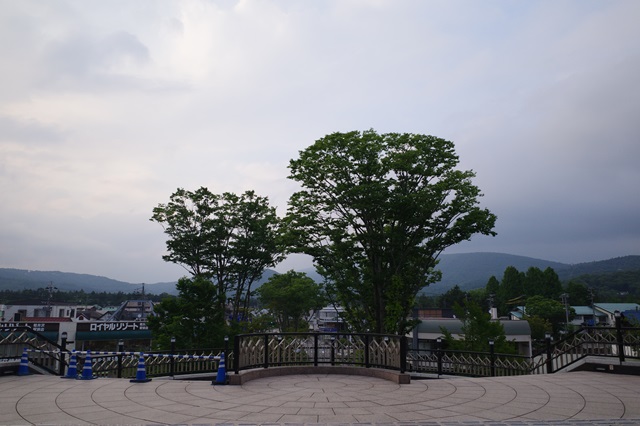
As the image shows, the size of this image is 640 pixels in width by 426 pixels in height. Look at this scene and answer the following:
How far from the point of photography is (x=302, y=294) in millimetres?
46969

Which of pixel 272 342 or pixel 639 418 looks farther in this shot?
pixel 272 342

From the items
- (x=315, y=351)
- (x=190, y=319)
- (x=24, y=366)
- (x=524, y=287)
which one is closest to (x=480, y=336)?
(x=315, y=351)

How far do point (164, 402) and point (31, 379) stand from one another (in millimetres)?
5732

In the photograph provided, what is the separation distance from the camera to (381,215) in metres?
25.2

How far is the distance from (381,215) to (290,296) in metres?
25.1

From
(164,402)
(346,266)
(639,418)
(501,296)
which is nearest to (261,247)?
(346,266)

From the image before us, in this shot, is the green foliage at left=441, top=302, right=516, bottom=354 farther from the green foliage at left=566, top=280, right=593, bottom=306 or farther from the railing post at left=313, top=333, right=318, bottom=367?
the green foliage at left=566, top=280, right=593, bottom=306

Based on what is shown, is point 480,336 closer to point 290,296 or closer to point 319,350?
point 319,350

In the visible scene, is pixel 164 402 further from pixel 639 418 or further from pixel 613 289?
pixel 613 289

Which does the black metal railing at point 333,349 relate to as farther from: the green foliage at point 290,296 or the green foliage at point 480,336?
the green foliage at point 290,296

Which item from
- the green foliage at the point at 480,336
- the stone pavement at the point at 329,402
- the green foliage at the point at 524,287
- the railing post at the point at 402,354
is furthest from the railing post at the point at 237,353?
the green foliage at the point at 524,287

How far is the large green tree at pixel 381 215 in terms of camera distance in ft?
81.7

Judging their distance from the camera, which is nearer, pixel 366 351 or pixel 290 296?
pixel 366 351

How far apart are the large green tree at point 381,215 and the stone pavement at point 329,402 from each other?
13191mm
